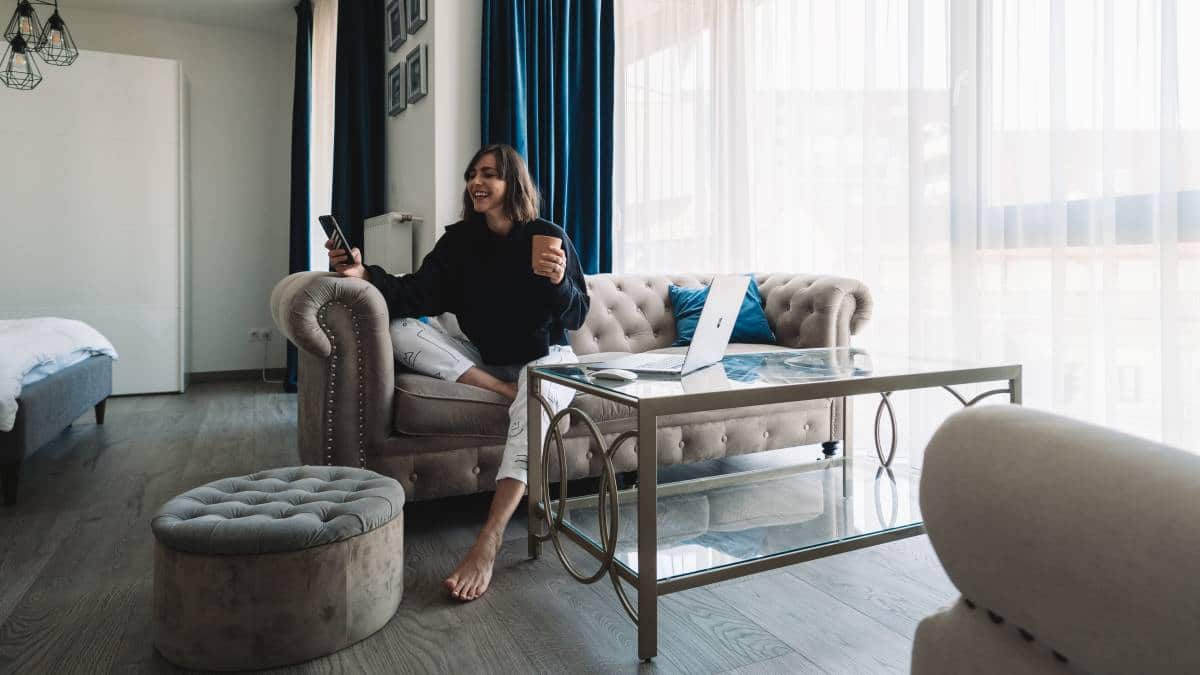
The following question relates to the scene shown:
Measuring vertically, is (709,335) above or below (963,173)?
below

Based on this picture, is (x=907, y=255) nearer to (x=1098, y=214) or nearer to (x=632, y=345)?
(x=1098, y=214)

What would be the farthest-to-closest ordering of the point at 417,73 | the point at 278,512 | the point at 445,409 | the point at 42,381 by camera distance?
the point at 417,73, the point at 42,381, the point at 445,409, the point at 278,512

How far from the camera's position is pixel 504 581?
175cm

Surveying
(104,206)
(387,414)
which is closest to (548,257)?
(387,414)

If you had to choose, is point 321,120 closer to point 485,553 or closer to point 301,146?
point 301,146

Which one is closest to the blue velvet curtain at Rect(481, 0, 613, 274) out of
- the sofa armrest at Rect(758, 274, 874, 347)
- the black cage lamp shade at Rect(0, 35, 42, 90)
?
the sofa armrest at Rect(758, 274, 874, 347)

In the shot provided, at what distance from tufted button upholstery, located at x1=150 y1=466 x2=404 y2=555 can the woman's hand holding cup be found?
2.33 ft

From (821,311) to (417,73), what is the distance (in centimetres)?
231

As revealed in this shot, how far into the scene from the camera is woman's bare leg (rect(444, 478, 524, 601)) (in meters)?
1.67

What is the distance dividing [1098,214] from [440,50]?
9.09 feet

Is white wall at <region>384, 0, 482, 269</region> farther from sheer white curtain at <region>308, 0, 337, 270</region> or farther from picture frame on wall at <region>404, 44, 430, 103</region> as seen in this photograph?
sheer white curtain at <region>308, 0, 337, 270</region>

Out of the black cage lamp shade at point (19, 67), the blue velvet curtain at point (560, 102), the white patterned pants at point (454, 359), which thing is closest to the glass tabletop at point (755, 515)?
the white patterned pants at point (454, 359)

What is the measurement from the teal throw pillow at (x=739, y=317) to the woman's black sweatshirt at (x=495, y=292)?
0.66 metres

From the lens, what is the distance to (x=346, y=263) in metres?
2.16
